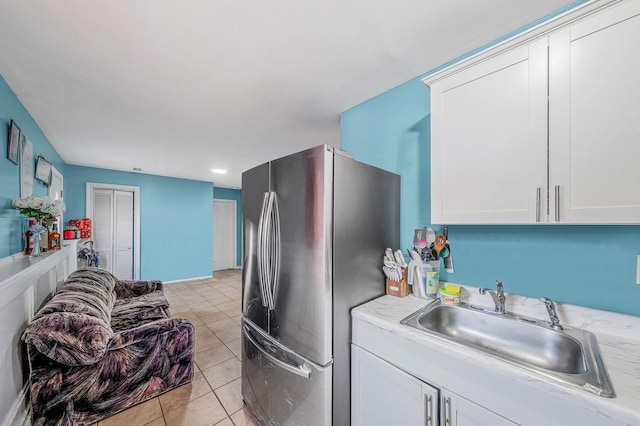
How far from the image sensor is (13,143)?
1810 mm

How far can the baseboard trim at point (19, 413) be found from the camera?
146 cm

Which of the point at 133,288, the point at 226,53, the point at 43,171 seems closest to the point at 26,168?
the point at 43,171

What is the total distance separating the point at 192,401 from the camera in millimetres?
1884

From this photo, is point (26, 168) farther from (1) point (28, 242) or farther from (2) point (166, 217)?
(2) point (166, 217)

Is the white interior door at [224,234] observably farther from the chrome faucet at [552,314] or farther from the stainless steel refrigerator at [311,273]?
the chrome faucet at [552,314]

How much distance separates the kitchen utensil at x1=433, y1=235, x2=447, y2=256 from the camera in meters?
1.53

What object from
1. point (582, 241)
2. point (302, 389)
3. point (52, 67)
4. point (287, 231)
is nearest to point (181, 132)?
point (52, 67)

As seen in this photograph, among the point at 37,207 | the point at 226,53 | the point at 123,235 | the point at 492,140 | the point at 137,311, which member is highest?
the point at 226,53

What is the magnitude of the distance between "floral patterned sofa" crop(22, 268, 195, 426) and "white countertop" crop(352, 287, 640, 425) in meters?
1.72

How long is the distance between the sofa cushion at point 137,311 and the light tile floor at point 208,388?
2.04ft

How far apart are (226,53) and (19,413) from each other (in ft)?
8.96

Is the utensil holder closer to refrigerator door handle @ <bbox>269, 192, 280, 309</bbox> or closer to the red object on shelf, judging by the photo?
refrigerator door handle @ <bbox>269, 192, 280, 309</bbox>

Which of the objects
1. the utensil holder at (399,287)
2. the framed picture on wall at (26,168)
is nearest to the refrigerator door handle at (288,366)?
the utensil holder at (399,287)

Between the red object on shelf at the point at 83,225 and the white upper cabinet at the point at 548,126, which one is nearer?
the white upper cabinet at the point at 548,126
